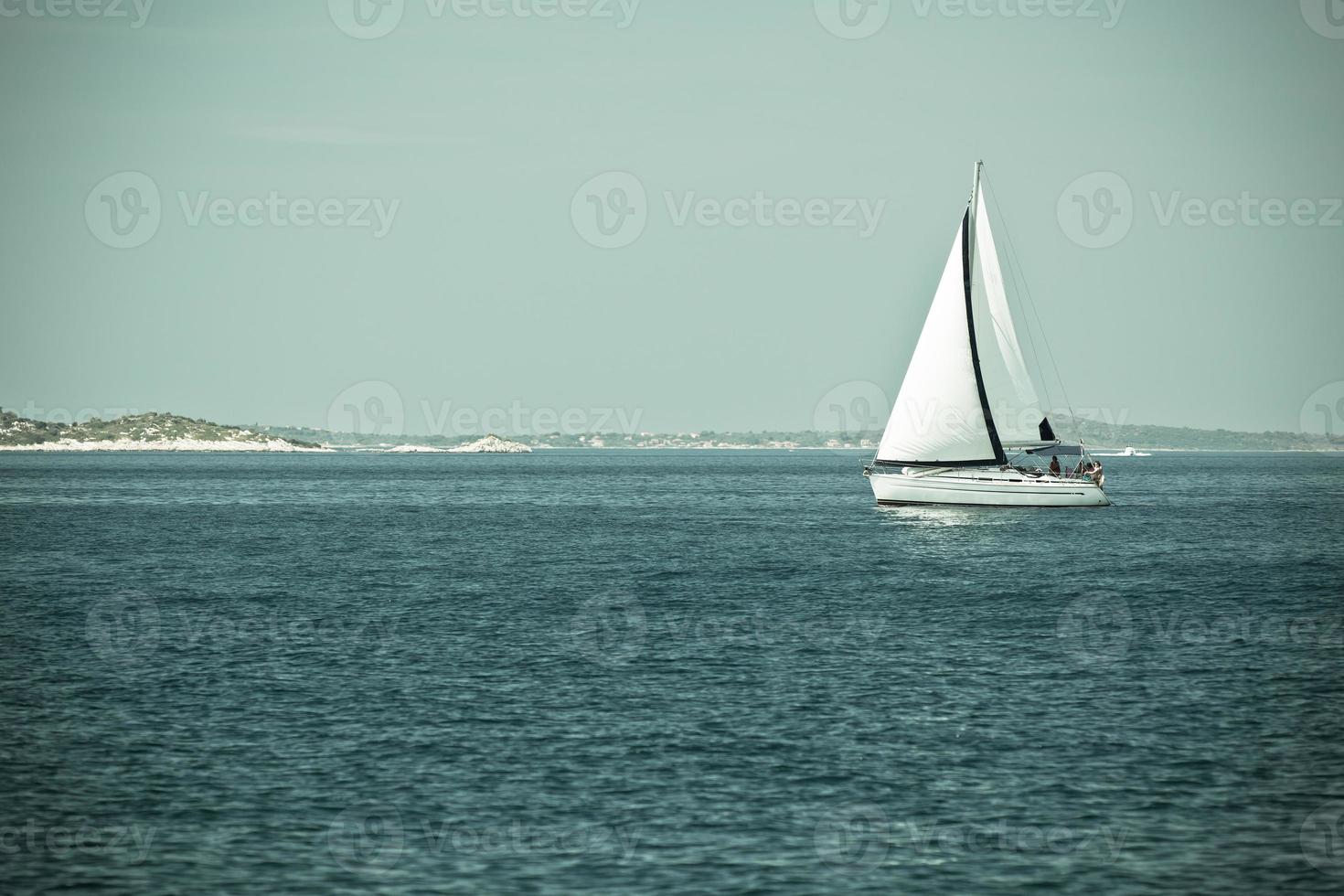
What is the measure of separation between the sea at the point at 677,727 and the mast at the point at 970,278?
2090 centimetres

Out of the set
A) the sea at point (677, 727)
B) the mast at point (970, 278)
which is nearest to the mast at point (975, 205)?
the mast at point (970, 278)

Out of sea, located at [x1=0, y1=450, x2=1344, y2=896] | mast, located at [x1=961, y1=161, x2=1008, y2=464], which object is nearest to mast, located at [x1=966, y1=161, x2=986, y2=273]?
mast, located at [x1=961, y1=161, x2=1008, y2=464]

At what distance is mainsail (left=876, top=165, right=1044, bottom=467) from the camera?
80.6 m

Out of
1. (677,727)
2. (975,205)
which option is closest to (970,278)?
(975,205)

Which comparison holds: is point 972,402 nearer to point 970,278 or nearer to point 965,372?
point 965,372

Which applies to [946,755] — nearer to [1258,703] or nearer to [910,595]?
[1258,703]

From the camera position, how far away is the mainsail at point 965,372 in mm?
80625

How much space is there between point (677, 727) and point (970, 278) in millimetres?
58606

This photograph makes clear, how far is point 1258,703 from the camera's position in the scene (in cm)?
2942

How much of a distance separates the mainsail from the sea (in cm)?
2088

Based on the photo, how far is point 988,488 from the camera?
266ft

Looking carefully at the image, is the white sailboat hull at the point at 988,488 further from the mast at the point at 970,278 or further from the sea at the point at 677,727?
the sea at the point at 677,727

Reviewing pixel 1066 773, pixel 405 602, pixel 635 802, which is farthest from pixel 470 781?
pixel 405 602

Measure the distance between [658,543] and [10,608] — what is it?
36640 millimetres
